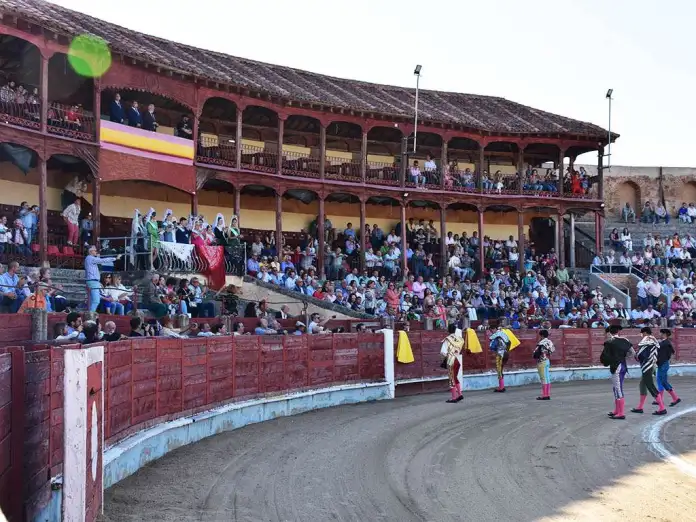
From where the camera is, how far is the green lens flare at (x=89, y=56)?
72.4ft

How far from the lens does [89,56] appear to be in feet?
74.8

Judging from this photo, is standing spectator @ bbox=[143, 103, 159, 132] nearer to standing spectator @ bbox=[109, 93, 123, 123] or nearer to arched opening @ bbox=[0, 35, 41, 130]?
standing spectator @ bbox=[109, 93, 123, 123]

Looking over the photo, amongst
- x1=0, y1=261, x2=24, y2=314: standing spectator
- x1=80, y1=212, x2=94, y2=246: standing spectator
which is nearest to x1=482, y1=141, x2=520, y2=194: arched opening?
x1=80, y1=212, x2=94, y2=246: standing spectator

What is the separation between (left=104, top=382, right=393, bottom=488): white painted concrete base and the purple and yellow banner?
10049 mm

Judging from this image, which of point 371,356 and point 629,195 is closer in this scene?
point 371,356

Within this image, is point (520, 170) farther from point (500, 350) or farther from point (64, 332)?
point (64, 332)

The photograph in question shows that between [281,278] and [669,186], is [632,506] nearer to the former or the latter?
[281,278]

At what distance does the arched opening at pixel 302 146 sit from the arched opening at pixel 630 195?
18.1 m

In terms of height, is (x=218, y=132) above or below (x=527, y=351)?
above

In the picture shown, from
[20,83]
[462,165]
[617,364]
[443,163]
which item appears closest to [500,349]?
[617,364]

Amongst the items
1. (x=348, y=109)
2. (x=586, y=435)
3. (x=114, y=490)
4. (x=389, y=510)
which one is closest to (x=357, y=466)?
(x=389, y=510)

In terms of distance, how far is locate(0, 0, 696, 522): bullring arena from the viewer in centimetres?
837

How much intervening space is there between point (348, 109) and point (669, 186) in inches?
819

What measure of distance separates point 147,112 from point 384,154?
11377mm
